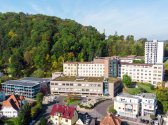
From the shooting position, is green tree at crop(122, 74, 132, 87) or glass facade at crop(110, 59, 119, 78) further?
glass facade at crop(110, 59, 119, 78)

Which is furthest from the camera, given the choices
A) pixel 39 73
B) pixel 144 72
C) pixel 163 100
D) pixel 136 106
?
pixel 39 73

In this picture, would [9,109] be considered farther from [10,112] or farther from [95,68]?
[95,68]

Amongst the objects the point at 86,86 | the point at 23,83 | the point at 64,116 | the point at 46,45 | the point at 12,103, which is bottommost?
the point at 64,116

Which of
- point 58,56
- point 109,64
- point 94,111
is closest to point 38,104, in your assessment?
point 94,111

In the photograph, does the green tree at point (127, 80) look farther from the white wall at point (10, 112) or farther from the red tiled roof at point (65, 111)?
the white wall at point (10, 112)

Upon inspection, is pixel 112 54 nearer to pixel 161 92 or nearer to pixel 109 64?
pixel 109 64

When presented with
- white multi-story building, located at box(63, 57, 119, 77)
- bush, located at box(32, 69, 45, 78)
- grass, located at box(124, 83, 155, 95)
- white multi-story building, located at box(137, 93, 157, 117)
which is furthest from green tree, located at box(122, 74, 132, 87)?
bush, located at box(32, 69, 45, 78)

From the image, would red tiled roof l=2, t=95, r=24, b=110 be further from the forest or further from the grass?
the grass

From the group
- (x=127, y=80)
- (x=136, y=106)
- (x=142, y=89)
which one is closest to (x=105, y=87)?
(x=127, y=80)
